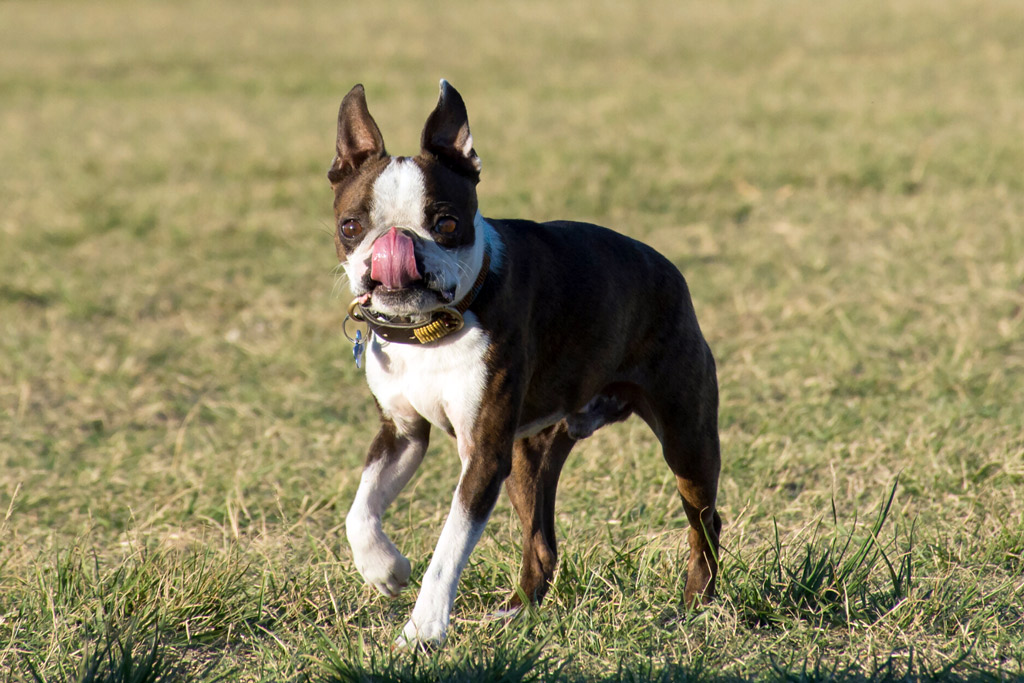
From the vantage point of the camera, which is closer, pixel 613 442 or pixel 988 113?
pixel 613 442

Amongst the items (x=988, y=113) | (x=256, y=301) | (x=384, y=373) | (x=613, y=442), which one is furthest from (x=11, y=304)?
(x=988, y=113)

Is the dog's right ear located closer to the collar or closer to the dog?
the dog

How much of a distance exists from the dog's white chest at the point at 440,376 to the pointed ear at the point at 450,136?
17.2 inches

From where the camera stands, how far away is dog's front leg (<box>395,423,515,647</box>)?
2973mm

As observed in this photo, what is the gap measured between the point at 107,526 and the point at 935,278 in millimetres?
4830

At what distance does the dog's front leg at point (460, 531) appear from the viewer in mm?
2973

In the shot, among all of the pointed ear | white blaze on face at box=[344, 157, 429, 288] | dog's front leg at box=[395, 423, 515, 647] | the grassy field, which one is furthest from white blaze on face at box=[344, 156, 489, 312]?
the grassy field

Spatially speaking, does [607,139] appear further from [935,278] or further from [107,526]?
[107,526]

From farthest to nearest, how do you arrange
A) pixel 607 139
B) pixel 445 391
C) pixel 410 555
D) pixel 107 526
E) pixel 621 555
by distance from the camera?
pixel 607 139 < pixel 107 526 < pixel 410 555 < pixel 621 555 < pixel 445 391

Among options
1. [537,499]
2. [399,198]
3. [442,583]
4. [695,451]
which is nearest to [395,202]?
[399,198]

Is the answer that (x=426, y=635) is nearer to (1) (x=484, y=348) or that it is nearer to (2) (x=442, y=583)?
(2) (x=442, y=583)

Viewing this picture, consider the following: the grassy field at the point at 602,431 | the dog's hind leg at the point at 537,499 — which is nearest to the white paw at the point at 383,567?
the grassy field at the point at 602,431

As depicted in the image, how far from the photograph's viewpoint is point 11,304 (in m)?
7.46

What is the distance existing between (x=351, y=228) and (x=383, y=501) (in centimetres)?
75
